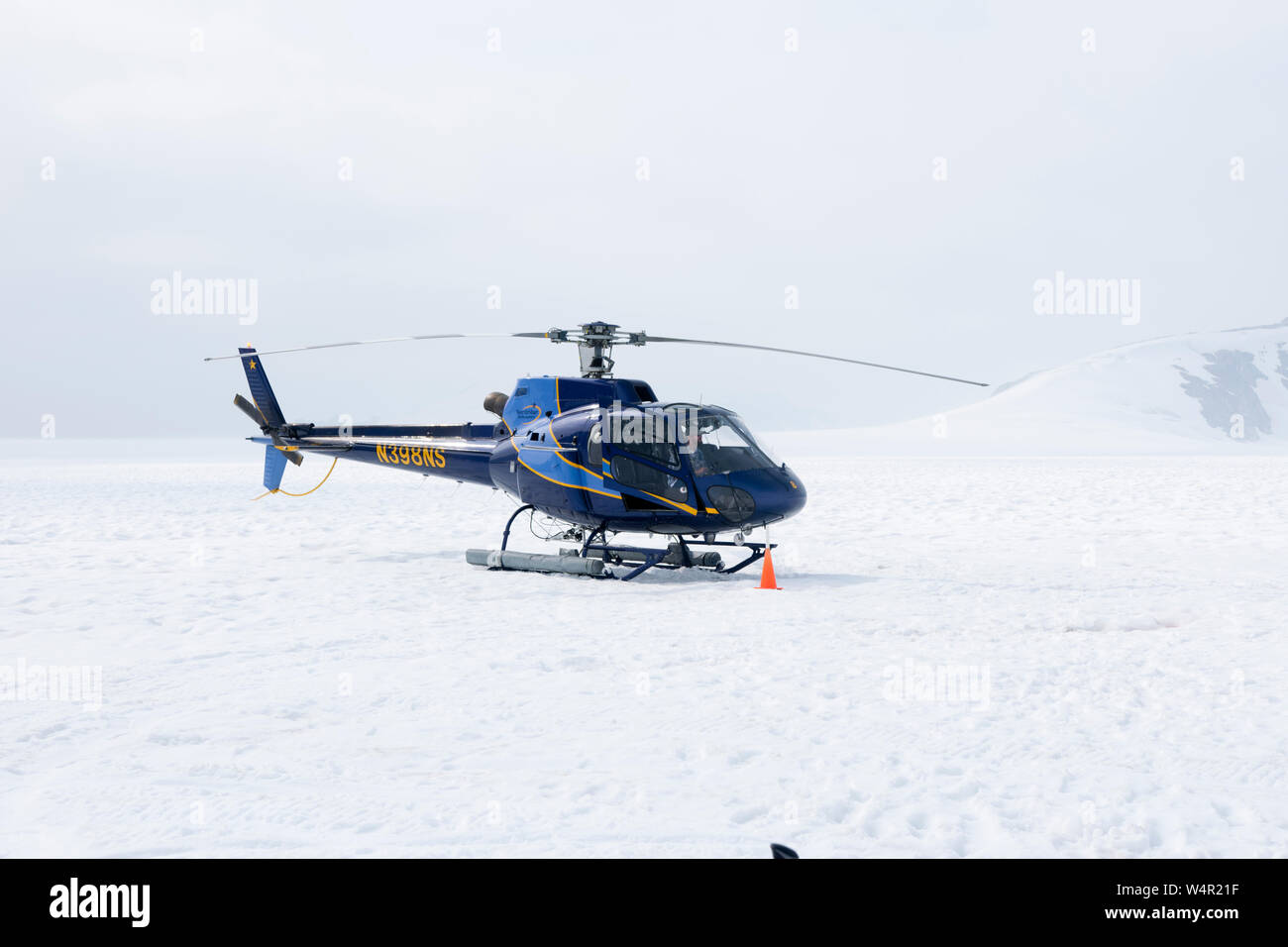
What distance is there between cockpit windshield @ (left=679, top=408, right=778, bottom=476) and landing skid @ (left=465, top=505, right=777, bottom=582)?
1.08m

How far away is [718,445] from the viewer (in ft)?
36.1

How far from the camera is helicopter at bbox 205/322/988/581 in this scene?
35.9ft

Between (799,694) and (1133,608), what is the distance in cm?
486

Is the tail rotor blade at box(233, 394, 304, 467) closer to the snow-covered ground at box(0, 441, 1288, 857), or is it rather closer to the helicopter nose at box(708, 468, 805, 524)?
the snow-covered ground at box(0, 441, 1288, 857)

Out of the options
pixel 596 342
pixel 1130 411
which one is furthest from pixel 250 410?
pixel 1130 411

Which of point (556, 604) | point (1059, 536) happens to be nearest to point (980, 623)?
point (556, 604)

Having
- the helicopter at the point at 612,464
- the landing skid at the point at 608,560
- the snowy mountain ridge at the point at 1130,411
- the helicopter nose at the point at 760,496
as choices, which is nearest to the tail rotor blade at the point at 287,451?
the helicopter at the point at 612,464

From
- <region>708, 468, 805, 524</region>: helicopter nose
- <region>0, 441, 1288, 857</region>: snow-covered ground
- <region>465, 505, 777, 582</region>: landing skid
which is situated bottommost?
<region>0, 441, 1288, 857</region>: snow-covered ground

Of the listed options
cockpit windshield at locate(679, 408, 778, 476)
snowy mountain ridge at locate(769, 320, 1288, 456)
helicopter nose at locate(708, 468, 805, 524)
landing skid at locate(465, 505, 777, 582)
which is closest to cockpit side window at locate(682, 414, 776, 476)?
cockpit windshield at locate(679, 408, 778, 476)

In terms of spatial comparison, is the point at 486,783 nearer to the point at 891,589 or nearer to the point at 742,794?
the point at 742,794

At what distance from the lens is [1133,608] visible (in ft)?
30.5

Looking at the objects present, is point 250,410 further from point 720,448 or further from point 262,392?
point 720,448

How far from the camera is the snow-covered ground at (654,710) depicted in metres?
4.16

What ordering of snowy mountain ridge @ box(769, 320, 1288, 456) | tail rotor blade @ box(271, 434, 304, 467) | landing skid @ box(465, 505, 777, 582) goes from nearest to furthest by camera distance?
1. landing skid @ box(465, 505, 777, 582)
2. tail rotor blade @ box(271, 434, 304, 467)
3. snowy mountain ridge @ box(769, 320, 1288, 456)
